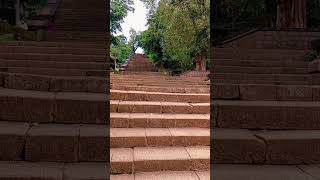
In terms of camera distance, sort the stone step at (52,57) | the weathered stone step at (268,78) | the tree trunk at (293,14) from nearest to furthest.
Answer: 1. the weathered stone step at (268,78)
2. the stone step at (52,57)
3. the tree trunk at (293,14)

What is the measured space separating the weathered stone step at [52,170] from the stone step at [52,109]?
2.26ft

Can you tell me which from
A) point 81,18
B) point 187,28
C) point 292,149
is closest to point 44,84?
point 292,149

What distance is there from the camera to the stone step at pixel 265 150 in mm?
3459

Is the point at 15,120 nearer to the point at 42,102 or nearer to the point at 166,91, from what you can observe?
the point at 42,102

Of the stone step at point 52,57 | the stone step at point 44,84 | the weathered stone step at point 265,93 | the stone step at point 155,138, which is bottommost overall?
the stone step at point 155,138

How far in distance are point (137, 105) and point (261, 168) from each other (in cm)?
205

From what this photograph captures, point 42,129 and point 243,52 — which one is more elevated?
point 243,52

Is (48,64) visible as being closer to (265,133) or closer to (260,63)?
(260,63)

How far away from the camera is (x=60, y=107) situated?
12.5 ft

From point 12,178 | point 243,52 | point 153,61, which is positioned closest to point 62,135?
point 12,178

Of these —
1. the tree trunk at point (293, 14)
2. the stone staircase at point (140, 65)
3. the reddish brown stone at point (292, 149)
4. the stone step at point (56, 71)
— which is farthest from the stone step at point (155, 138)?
the stone staircase at point (140, 65)

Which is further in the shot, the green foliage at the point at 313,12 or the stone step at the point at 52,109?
the green foliage at the point at 313,12

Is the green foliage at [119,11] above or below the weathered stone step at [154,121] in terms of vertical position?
above

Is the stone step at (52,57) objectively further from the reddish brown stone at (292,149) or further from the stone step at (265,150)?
→ the reddish brown stone at (292,149)
